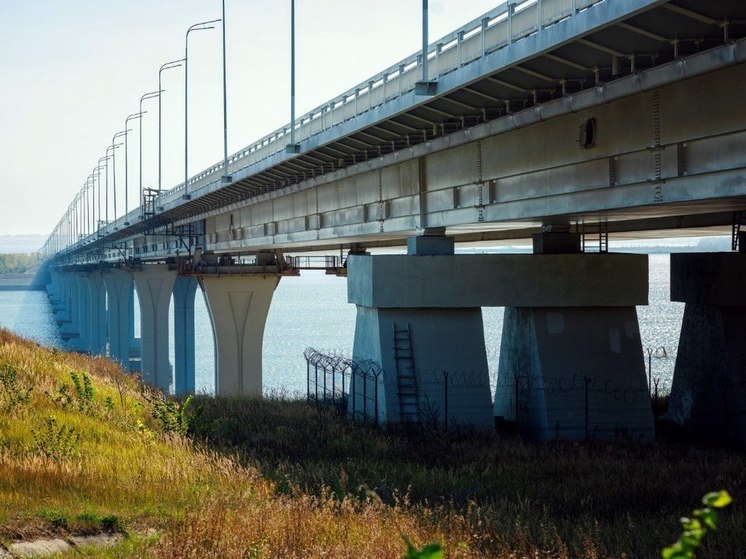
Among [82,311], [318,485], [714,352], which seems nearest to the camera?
[318,485]

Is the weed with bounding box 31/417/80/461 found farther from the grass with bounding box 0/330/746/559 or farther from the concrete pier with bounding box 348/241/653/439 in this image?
the concrete pier with bounding box 348/241/653/439

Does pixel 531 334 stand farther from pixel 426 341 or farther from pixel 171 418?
pixel 171 418

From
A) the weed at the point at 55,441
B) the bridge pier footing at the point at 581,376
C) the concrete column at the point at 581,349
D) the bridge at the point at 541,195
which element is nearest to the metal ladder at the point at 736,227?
the bridge at the point at 541,195

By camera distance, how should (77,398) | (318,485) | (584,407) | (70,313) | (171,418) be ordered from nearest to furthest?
(318,485), (77,398), (171,418), (584,407), (70,313)

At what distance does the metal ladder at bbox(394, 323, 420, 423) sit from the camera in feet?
76.3

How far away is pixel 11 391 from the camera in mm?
16562

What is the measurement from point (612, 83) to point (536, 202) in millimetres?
4032

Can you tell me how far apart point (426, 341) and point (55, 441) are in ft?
38.4

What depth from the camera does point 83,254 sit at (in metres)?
130

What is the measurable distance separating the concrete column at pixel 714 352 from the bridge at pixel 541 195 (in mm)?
47

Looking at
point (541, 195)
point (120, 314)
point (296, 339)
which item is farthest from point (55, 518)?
point (296, 339)

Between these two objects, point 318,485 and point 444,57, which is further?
point 444,57

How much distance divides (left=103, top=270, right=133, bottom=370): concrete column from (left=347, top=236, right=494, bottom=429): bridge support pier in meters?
90.2

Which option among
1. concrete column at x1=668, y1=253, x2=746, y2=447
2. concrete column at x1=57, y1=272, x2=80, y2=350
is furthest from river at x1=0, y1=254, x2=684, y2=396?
concrete column at x1=668, y1=253, x2=746, y2=447
